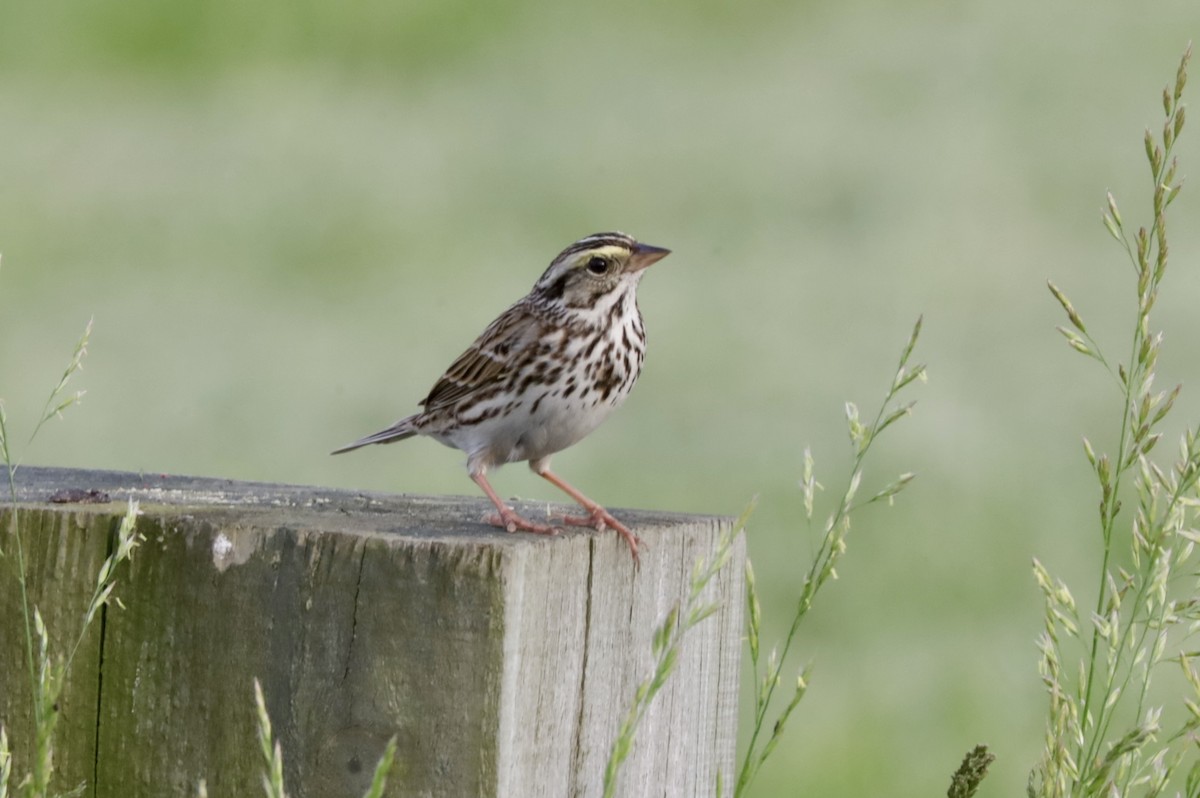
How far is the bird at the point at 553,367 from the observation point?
15.3 feet

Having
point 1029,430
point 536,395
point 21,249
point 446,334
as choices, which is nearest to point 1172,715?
point 1029,430

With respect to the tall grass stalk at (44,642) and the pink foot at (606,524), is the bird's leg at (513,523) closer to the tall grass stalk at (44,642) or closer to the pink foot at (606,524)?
the pink foot at (606,524)

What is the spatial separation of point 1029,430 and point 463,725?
9669 mm

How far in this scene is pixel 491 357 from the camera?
15.7 feet

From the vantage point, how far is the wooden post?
3148mm

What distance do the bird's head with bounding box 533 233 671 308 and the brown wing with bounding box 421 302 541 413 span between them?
0.10 meters

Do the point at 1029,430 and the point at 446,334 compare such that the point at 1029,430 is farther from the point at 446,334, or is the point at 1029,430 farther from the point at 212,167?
the point at 212,167

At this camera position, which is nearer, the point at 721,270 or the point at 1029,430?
the point at 1029,430

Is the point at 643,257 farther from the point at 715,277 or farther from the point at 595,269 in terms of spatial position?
the point at 715,277

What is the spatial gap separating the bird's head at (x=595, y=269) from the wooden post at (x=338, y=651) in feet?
4.40

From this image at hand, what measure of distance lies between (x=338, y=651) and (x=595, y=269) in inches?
77.0

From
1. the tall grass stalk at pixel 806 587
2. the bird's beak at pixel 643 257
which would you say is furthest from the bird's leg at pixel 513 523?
the bird's beak at pixel 643 257

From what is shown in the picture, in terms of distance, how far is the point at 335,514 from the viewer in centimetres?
372

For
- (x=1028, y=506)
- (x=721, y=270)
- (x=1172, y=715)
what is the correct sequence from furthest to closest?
(x=721, y=270)
(x=1028, y=506)
(x=1172, y=715)
